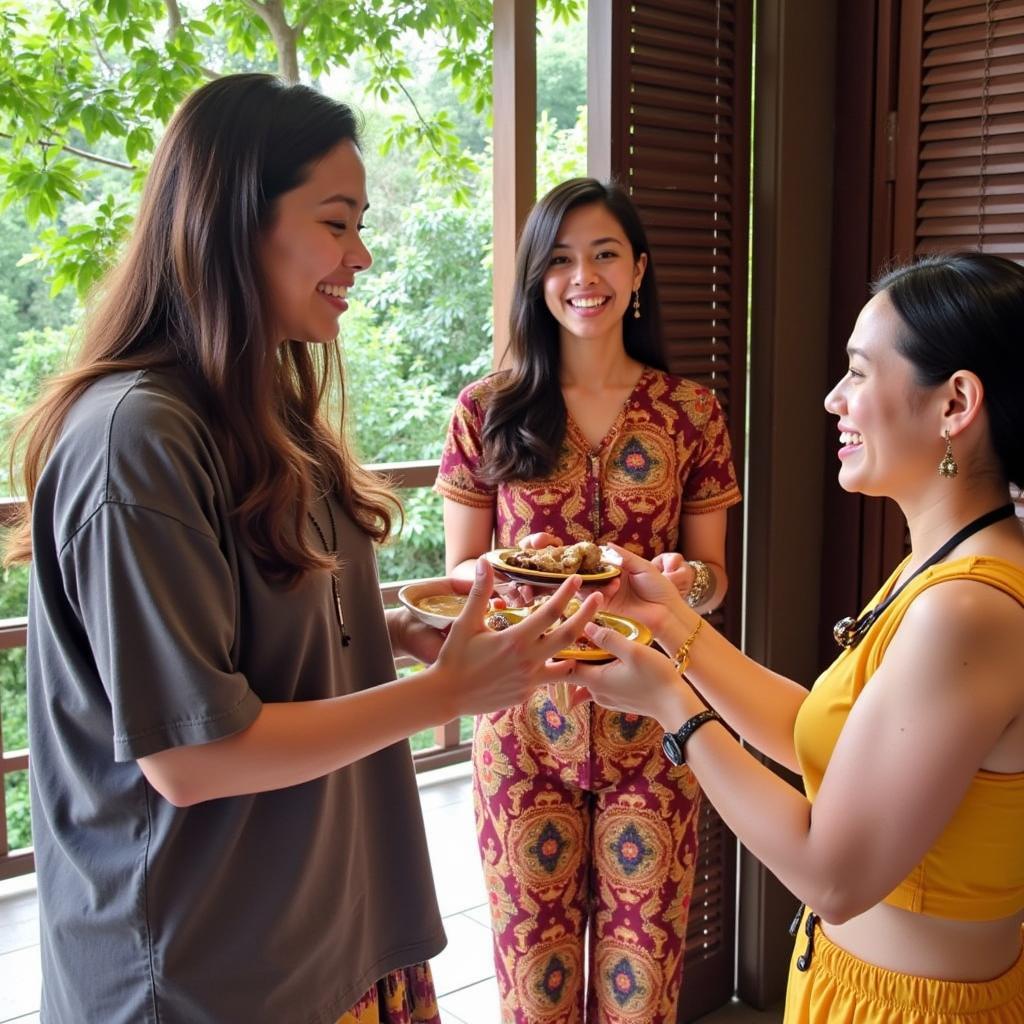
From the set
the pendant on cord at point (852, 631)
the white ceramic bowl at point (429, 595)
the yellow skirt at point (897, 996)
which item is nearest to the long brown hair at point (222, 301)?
the white ceramic bowl at point (429, 595)

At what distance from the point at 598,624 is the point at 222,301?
2.47 feet

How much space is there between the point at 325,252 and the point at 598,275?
1.12 meters

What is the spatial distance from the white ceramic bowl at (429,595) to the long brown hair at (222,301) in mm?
386

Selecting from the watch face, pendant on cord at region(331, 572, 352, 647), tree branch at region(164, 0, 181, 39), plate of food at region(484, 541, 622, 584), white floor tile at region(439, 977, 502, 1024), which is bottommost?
white floor tile at region(439, 977, 502, 1024)

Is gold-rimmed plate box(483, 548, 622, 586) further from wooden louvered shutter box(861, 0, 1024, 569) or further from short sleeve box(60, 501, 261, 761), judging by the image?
wooden louvered shutter box(861, 0, 1024, 569)

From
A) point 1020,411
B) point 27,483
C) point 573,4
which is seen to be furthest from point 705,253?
point 573,4

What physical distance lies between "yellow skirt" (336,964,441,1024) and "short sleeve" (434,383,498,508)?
108 centimetres

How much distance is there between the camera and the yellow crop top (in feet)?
4.41

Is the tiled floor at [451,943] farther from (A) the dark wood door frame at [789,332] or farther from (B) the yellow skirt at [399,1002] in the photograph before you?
(B) the yellow skirt at [399,1002]

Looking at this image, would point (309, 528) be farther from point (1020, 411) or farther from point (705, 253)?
point (705, 253)

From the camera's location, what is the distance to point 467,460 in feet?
7.95

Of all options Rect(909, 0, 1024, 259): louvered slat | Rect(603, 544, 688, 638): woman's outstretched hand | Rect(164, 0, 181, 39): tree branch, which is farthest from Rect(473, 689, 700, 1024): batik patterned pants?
Rect(164, 0, 181, 39): tree branch

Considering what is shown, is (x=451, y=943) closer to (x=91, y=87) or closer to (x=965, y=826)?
(x=965, y=826)

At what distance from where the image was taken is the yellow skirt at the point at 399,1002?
142 cm
